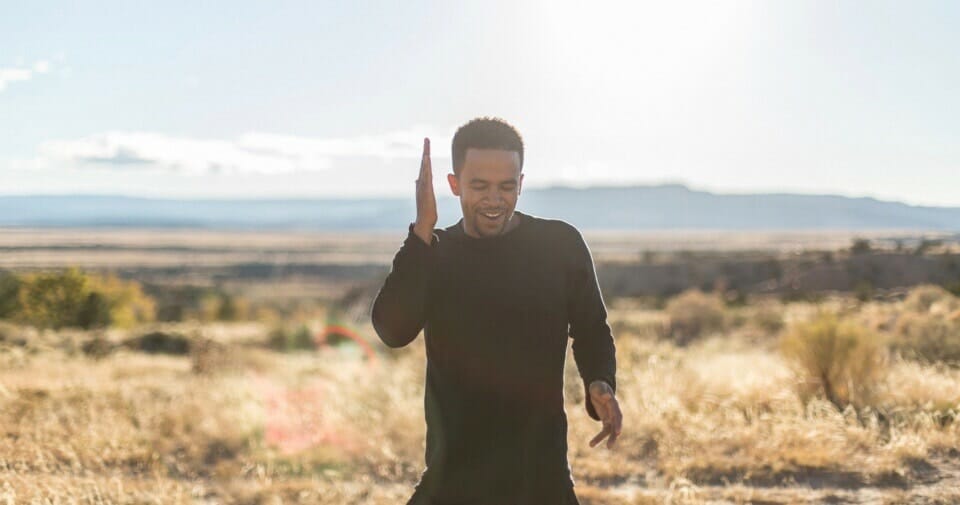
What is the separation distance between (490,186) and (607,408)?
728mm

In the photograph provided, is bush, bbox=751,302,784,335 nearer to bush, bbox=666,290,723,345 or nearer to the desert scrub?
bush, bbox=666,290,723,345

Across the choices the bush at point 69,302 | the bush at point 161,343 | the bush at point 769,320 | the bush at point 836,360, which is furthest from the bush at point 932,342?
the bush at point 69,302

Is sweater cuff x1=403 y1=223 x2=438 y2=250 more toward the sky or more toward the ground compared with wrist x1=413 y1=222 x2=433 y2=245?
more toward the ground

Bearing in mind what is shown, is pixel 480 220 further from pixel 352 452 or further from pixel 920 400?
pixel 920 400

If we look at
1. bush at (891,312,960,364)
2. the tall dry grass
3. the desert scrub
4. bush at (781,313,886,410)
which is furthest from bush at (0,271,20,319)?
the desert scrub

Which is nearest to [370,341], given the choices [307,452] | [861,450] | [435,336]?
[307,452]

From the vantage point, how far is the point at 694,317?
89.8 ft

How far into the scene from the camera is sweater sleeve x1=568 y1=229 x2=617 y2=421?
8.77 feet

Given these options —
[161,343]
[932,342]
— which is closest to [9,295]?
[161,343]

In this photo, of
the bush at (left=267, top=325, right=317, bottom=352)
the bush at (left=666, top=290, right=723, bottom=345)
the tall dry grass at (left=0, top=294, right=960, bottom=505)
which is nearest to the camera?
the tall dry grass at (left=0, top=294, right=960, bottom=505)

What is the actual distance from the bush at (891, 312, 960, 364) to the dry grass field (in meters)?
0.03

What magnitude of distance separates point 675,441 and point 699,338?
699 inches

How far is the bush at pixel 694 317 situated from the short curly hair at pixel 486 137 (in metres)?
23.9

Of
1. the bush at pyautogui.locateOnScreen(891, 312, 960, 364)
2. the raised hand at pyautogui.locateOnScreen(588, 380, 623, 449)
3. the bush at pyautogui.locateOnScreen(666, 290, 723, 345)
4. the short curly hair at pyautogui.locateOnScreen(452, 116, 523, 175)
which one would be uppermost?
the short curly hair at pyautogui.locateOnScreen(452, 116, 523, 175)
